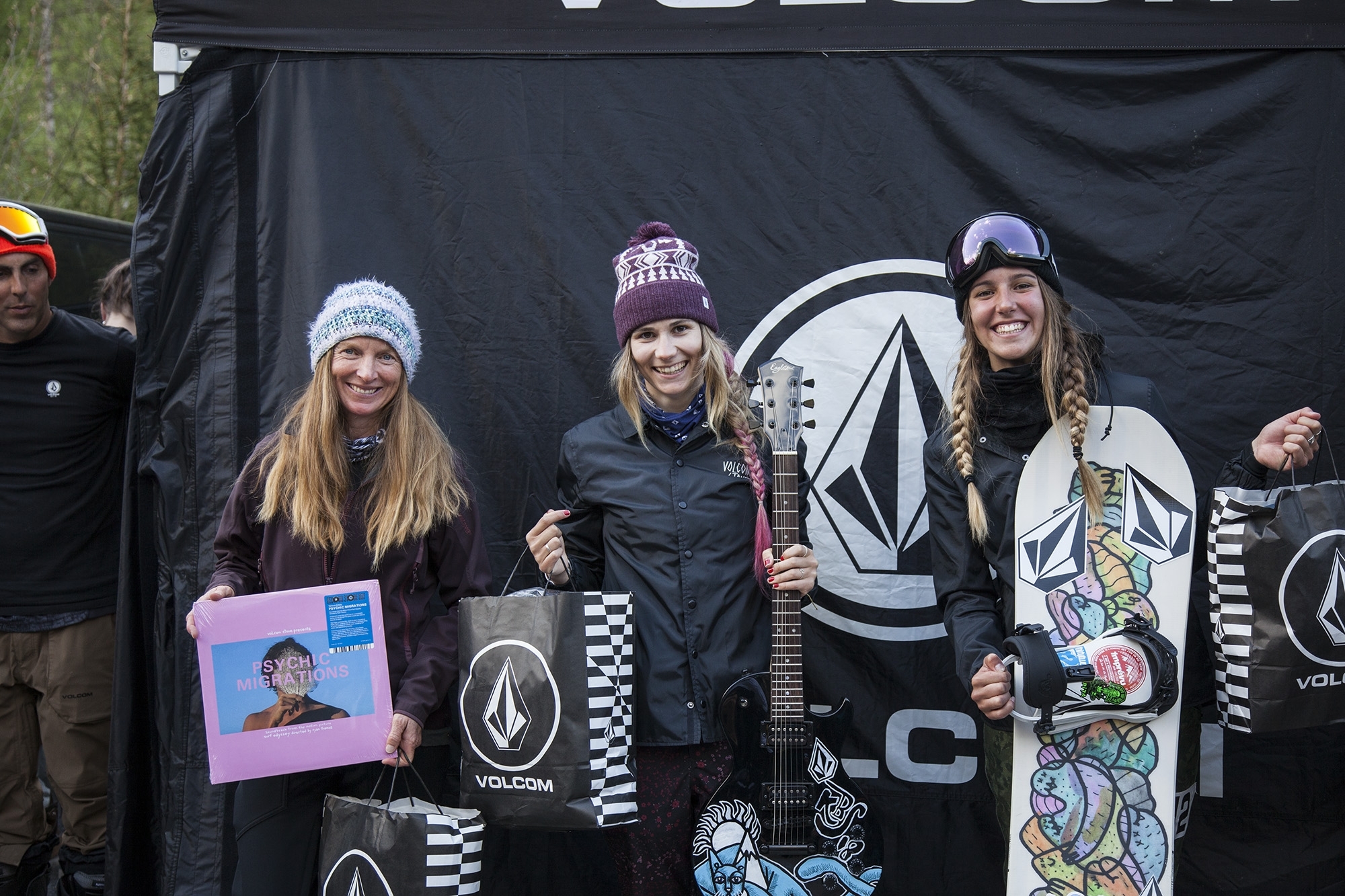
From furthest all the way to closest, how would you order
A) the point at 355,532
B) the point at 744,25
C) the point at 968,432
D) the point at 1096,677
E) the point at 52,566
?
the point at 52,566 < the point at 744,25 < the point at 355,532 < the point at 968,432 < the point at 1096,677

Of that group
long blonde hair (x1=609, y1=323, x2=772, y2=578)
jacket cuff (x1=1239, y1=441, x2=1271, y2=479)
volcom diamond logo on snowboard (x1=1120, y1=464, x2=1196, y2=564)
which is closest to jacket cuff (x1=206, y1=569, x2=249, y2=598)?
long blonde hair (x1=609, y1=323, x2=772, y2=578)

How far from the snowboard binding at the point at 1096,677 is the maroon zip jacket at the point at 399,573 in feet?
3.97

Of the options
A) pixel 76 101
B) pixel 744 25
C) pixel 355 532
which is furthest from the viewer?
pixel 76 101

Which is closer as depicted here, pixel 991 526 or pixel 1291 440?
pixel 1291 440

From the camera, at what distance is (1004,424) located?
2234 mm

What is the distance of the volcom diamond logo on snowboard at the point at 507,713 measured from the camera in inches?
85.6

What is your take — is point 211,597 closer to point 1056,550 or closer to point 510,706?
point 510,706

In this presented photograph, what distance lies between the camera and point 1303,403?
9.12 ft

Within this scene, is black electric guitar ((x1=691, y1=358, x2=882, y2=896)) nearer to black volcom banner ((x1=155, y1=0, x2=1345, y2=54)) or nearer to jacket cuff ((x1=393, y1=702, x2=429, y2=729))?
jacket cuff ((x1=393, y1=702, x2=429, y2=729))

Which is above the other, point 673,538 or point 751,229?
point 751,229

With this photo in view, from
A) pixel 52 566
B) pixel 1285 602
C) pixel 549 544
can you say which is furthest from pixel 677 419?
pixel 52 566

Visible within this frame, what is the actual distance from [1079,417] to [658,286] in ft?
3.15

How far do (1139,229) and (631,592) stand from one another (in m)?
1.74

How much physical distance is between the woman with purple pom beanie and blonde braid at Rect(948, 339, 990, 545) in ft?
1.17
